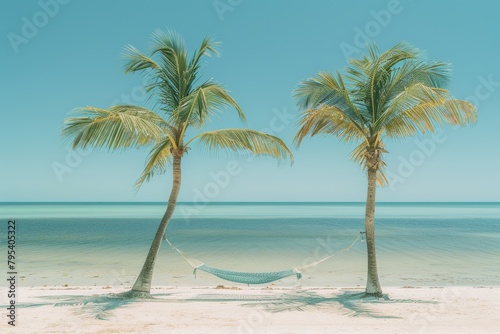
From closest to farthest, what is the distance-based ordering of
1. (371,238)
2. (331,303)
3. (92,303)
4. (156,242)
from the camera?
(92,303) → (331,303) → (156,242) → (371,238)

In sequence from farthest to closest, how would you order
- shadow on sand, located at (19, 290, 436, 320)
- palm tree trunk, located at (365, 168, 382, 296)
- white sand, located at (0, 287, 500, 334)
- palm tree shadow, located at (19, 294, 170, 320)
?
palm tree trunk, located at (365, 168, 382, 296) < shadow on sand, located at (19, 290, 436, 320) < palm tree shadow, located at (19, 294, 170, 320) < white sand, located at (0, 287, 500, 334)

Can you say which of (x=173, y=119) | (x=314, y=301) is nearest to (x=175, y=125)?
(x=173, y=119)

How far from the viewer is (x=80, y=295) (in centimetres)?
721

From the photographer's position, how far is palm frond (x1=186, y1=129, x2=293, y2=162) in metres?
6.94

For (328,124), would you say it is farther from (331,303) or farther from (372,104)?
(331,303)

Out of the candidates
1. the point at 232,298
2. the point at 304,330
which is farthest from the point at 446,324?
the point at 232,298

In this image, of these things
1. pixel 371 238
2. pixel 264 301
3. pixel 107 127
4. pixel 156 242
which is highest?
pixel 107 127

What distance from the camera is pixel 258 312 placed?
6016mm

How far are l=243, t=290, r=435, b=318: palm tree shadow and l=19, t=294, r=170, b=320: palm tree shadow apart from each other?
1931mm

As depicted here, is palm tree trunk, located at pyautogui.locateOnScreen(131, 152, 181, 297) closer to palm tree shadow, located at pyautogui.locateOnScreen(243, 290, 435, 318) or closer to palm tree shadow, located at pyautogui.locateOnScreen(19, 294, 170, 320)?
palm tree shadow, located at pyautogui.locateOnScreen(19, 294, 170, 320)

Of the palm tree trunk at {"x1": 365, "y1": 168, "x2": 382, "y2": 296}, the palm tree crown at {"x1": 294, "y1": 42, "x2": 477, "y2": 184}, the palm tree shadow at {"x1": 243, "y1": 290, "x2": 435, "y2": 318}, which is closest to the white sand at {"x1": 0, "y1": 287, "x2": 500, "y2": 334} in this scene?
the palm tree shadow at {"x1": 243, "y1": 290, "x2": 435, "y2": 318}

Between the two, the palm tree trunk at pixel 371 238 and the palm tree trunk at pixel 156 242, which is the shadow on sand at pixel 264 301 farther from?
the palm tree trunk at pixel 156 242

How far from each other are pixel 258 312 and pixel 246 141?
2577 mm

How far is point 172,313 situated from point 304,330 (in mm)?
1847
